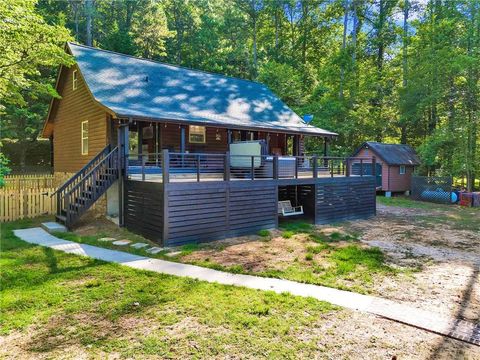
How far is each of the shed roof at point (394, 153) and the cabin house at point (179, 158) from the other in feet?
25.7

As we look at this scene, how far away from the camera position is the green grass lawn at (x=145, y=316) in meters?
3.78

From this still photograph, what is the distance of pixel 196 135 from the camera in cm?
1411

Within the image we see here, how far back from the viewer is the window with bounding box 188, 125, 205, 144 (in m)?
14.0

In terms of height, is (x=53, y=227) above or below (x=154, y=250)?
above

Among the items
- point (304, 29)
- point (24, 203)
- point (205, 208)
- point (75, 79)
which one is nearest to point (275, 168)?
point (205, 208)

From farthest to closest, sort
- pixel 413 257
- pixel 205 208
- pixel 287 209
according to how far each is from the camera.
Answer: pixel 287 209 → pixel 205 208 → pixel 413 257

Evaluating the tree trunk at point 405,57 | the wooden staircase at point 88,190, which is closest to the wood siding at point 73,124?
the wooden staircase at point 88,190

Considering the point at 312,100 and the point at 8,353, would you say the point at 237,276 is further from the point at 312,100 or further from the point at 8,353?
the point at 312,100

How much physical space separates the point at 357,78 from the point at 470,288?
26237 mm

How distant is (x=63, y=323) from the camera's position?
169 inches

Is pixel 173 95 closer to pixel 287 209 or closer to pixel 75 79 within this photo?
pixel 75 79

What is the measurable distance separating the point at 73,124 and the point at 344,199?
12.1 metres

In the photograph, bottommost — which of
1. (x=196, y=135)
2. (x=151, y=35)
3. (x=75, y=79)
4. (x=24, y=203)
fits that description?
(x=24, y=203)

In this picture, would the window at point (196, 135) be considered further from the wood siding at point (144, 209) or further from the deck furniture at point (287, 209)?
the deck furniture at point (287, 209)
